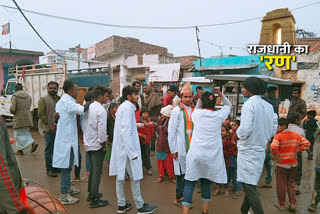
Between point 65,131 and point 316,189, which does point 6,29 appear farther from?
point 316,189

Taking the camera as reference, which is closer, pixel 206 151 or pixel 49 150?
pixel 206 151

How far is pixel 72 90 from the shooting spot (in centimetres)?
387

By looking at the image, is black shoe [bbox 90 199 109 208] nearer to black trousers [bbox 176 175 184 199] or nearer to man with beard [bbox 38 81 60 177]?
black trousers [bbox 176 175 184 199]

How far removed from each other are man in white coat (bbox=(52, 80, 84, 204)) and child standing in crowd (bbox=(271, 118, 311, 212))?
118 inches

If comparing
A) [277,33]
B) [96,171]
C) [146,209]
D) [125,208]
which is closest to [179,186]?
[146,209]

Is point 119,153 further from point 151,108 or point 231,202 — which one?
point 151,108

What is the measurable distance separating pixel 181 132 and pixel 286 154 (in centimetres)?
154

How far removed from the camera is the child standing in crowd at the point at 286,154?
3.48 meters

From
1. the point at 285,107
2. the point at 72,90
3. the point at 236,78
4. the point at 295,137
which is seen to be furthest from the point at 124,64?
the point at 295,137

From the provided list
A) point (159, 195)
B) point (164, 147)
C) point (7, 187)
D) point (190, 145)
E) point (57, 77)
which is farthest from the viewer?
point (57, 77)

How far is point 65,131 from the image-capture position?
3830 millimetres

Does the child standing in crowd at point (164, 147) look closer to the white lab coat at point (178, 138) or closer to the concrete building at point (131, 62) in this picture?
the white lab coat at point (178, 138)

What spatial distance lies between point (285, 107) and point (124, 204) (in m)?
10.4

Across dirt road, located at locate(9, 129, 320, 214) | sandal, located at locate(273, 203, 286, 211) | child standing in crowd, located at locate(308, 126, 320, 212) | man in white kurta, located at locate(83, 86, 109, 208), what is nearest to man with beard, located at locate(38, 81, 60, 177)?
dirt road, located at locate(9, 129, 320, 214)
